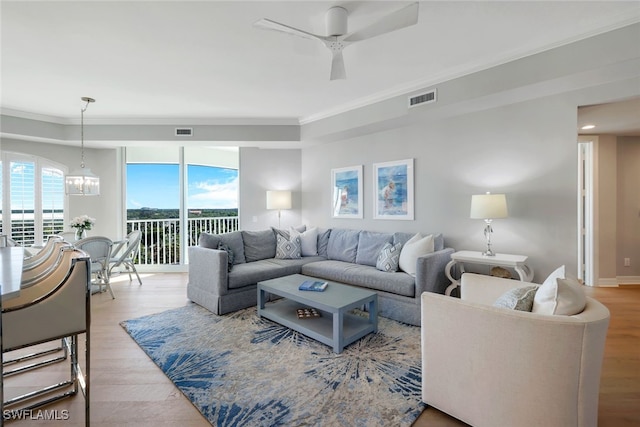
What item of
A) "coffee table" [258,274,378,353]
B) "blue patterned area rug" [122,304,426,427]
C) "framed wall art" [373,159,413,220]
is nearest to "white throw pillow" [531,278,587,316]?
"blue patterned area rug" [122,304,426,427]

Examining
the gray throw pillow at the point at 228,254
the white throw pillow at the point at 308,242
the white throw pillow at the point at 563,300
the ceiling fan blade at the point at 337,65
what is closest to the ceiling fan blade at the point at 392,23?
the ceiling fan blade at the point at 337,65

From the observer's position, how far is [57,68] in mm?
3062

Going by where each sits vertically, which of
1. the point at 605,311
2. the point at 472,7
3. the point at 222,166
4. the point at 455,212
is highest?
the point at 472,7

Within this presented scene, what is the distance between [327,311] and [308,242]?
7.47 ft

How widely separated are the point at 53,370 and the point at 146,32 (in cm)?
280

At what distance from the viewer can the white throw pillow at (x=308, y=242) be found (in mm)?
4816

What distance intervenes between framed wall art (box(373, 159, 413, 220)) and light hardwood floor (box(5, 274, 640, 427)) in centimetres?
248

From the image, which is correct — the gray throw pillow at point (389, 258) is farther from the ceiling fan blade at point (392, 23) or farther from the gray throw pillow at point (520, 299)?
the ceiling fan blade at point (392, 23)

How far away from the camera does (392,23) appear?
2.01 m

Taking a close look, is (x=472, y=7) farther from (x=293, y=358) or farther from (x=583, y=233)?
(x=583, y=233)

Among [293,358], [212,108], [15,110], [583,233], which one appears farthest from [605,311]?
[15,110]

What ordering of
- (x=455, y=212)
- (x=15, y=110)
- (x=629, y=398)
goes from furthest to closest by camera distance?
(x=15, y=110) < (x=455, y=212) < (x=629, y=398)

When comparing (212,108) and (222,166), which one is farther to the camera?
(222,166)

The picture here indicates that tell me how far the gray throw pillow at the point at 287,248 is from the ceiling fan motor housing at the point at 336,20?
3.07m
